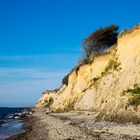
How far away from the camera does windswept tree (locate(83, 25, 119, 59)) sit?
73.8 metres

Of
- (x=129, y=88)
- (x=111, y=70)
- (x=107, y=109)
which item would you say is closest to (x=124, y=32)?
(x=111, y=70)

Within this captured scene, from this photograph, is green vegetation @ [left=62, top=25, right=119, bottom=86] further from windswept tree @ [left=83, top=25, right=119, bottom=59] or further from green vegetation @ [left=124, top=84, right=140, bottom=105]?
green vegetation @ [left=124, top=84, right=140, bottom=105]

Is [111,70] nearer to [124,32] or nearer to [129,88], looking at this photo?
[124,32]

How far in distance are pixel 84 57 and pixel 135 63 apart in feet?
115

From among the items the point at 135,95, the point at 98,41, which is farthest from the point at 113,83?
the point at 98,41

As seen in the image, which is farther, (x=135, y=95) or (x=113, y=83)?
(x=113, y=83)

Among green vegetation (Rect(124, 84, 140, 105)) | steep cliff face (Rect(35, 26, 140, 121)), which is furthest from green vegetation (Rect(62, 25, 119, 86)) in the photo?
green vegetation (Rect(124, 84, 140, 105))

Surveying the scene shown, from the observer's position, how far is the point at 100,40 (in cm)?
7556

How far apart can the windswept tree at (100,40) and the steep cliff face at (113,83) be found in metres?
5.90

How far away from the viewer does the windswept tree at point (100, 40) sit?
242ft

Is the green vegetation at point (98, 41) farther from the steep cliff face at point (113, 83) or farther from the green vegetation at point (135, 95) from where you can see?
the green vegetation at point (135, 95)

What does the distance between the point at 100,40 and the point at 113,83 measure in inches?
1111

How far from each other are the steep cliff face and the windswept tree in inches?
232

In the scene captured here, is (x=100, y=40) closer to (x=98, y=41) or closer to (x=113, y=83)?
(x=98, y=41)
